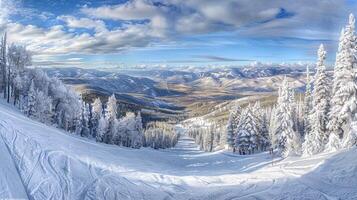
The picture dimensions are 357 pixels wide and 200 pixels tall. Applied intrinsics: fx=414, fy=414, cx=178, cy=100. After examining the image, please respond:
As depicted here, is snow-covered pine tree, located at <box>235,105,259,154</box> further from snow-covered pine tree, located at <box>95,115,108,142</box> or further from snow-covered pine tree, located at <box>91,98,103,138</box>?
snow-covered pine tree, located at <box>91,98,103,138</box>

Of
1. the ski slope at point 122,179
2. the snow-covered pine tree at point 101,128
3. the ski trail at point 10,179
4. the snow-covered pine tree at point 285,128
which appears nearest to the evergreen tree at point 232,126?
the snow-covered pine tree at point 101,128

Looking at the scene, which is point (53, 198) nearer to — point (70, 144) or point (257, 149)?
point (70, 144)

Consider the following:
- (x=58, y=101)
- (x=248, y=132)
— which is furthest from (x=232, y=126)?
(x=58, y=101)

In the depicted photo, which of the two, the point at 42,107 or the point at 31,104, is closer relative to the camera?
the point at 31,104

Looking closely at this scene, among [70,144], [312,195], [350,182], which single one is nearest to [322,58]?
[350,182]

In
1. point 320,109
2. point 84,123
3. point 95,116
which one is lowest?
point 84,123

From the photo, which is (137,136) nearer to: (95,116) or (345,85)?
(95,116)
